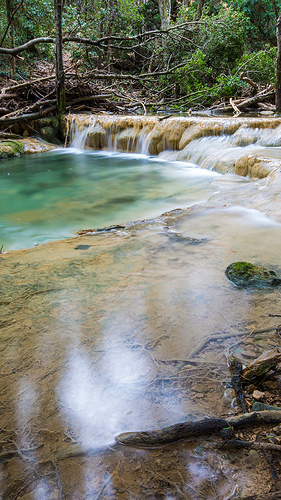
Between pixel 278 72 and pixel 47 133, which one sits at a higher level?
pixel 278 72

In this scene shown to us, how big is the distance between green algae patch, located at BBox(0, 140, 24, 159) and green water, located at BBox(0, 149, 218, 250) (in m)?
0.56

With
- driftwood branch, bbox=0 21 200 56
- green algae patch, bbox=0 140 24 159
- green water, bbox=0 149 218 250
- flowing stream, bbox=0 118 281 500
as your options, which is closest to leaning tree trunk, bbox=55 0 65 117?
driftwood branch, bbox=0 21 200 56

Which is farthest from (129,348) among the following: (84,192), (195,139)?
(195,139)

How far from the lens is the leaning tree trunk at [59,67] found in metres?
11.1

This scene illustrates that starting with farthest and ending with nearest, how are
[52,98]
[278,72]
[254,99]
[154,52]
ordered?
1. [154,52]
2. [52,98]
3. [254,99]
4. [278,72]

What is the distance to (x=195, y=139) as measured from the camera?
954cm

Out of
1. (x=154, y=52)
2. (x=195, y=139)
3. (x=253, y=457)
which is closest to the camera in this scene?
(x=253, y=457)

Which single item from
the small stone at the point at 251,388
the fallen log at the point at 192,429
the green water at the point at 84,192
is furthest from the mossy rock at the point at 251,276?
the green water at the point at 84,192

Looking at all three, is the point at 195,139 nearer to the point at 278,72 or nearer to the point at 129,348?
the point at 278,72

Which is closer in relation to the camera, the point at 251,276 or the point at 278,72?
the point at 251,276

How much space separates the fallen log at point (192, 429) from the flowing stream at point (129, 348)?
3 cm

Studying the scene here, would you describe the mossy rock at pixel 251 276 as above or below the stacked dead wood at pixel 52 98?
below

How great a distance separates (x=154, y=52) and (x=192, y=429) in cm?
1660

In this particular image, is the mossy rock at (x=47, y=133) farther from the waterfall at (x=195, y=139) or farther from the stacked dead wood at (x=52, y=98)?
the waterfall at (x=195, y=139)
